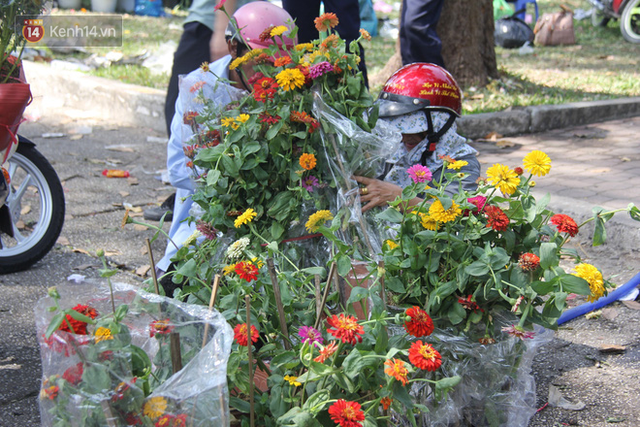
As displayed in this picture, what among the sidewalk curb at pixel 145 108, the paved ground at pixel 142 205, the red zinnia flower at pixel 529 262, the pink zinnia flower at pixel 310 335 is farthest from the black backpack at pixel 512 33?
the pink zinnia flower at pixel 310 335

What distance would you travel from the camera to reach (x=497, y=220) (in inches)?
66.8

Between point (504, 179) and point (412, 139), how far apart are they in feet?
3.40

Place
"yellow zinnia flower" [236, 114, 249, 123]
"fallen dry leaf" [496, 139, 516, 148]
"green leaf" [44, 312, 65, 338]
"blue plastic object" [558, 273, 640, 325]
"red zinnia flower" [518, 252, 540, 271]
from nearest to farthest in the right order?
"green leaf" [44, 312, 65, 338], "red zinnia flower" [518, 252, 540, 271], "yellow zinnia flower" [236, 114, 249, 123], "blue plastic object" [558, 273, 640, 325], "fallen dry leaf" [496, 139, 516, 148]

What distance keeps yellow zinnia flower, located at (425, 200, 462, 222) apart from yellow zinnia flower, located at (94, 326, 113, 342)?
822mm

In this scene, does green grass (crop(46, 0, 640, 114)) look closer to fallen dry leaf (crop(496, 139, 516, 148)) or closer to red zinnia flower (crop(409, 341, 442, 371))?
fallen dry leaf (crop(496, 139, 516, 148))

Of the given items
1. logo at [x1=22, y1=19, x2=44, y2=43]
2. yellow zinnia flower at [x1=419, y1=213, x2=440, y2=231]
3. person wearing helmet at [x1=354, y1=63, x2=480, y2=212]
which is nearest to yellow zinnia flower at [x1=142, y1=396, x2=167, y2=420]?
yellow zinnia flower at [x1=419, y1=213, x2=440, y2=231]

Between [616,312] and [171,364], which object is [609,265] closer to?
[616,312]

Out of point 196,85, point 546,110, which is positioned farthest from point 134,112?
point 196,85

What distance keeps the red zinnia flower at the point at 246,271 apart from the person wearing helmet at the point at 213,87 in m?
0.55

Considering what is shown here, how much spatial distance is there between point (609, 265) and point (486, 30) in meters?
4.04

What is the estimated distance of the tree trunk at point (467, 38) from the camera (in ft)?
21.2

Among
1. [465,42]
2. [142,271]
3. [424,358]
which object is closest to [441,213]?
[424,358]

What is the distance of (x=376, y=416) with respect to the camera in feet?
5.22

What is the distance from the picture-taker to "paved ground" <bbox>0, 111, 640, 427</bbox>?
89.7 inches
